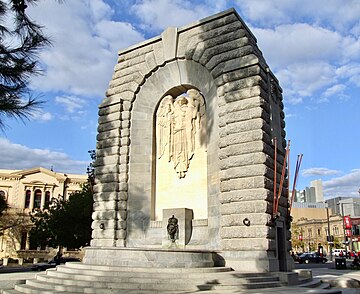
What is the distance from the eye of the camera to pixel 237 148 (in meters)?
16.8

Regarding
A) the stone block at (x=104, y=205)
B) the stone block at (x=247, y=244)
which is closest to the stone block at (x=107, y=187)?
the stone block at (x=104, y=205)

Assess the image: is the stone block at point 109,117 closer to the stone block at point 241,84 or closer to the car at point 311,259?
the stone block at point 241,84

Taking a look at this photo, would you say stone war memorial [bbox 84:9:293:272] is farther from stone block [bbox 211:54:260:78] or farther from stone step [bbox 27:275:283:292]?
stone step [bbox 27:275:283:292]

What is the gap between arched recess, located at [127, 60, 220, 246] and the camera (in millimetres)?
18609

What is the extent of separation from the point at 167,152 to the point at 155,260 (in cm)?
741

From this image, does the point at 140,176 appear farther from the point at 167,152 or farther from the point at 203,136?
the point at 203,136

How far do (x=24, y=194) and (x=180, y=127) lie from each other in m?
43.2

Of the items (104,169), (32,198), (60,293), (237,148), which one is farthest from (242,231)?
(32,198)

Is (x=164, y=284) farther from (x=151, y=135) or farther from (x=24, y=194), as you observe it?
(x=24, y=194)

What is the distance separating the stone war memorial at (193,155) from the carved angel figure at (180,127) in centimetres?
5

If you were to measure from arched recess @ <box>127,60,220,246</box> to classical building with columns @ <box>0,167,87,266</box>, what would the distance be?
3727cm

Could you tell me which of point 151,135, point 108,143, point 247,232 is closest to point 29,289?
point 247,232

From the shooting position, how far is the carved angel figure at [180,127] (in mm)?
19781

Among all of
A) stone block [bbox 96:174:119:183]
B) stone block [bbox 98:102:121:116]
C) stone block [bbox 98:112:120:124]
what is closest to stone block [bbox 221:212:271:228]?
stone block [bbox 96:174:119:183]
